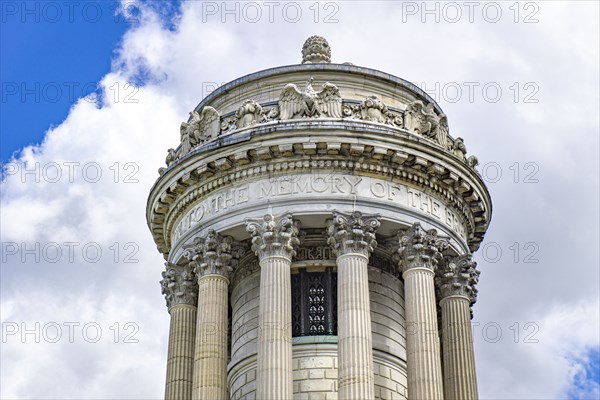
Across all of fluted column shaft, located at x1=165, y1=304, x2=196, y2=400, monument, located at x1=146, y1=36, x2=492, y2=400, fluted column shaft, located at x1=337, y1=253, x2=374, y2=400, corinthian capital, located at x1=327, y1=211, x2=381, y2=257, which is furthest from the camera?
fluted column shaft, located at x1=165, y1=304, x2=196, y2=400

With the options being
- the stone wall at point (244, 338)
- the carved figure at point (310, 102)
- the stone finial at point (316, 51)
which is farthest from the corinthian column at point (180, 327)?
the stone finial at point (316, 51)

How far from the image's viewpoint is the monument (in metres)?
39.2

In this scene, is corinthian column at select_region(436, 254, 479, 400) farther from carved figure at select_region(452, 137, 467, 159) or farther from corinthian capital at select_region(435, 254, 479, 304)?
carved figure at select_region(452, 137, 467, 159)

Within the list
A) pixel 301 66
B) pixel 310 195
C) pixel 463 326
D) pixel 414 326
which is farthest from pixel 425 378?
pixel 301 66

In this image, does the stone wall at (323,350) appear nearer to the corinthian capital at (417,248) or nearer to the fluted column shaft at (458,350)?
the fluted column shaft at (458,350)

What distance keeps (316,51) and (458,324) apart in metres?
13.4

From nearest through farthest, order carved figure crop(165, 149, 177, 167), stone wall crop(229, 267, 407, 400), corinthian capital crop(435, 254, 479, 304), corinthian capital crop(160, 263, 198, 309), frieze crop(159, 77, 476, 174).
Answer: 1. stone wall crop(229, 267, 407, 400)
2. frieze crop(159, 77, 476, 174)
3. corinthian capital crop(435, 254, 479, 304)
4. corinthian capital crop(160, 263, 198, 309)
5. carved figure crop(165, 149, 177, 167)

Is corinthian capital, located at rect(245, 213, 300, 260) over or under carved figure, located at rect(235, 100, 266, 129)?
under

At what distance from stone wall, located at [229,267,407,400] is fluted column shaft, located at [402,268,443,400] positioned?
77.8 inches

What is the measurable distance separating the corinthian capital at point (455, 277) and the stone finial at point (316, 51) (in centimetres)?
1065

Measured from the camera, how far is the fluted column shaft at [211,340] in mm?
39037

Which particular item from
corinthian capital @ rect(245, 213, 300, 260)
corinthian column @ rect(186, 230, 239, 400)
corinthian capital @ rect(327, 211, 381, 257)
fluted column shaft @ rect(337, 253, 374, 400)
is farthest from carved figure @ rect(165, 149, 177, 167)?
fluted column shaft @ rect(337, 253, 374, 400)

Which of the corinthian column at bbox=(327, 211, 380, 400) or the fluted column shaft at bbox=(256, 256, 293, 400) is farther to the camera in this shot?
the fluted column shaft at bbox=(256, 256, 293, 400)

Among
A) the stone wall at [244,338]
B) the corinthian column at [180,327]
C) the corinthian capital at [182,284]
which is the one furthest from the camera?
the corinthian capital at [182,284]
